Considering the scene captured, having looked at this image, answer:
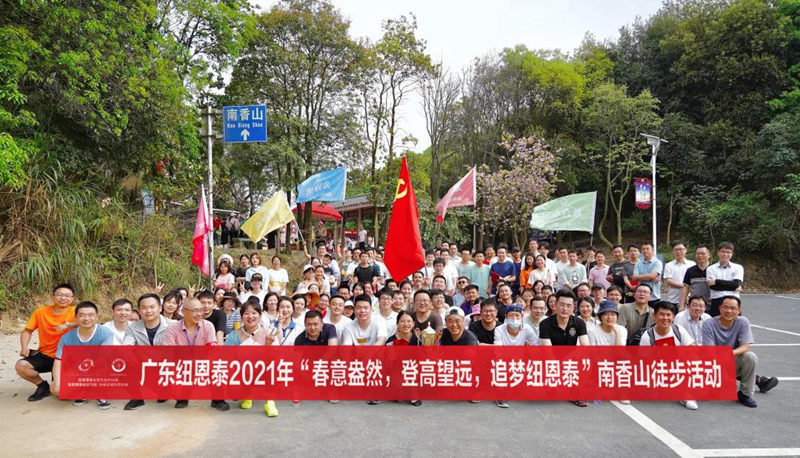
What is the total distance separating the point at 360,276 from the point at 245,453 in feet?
15.5

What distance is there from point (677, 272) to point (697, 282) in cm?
43

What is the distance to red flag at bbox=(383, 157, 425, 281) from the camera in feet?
18.3

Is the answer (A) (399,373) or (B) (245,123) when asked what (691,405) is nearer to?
(A) (399,373)

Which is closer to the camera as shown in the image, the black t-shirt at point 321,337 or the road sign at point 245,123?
the black t-shirt at point 321,337

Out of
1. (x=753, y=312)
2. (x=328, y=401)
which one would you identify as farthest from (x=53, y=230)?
(x=753, y=312)

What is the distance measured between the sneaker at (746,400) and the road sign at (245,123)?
8761 millimetres

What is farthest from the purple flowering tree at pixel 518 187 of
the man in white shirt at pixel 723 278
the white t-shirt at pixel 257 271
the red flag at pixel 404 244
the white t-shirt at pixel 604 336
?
the red flag at pixel 404 244

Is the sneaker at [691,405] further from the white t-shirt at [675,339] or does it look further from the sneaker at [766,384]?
the sneaker at [766,384]

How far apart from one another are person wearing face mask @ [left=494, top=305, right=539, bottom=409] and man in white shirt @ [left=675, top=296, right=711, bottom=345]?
1.79 metres

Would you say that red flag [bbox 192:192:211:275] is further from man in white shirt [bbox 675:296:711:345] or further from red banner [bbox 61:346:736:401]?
man in white shirt [bbox 675:296:711:345]

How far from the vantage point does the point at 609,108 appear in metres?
24.0

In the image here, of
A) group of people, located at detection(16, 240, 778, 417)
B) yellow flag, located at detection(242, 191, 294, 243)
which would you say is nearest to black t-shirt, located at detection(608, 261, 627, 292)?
group of people, located at detection(16, 240, 778, 417)

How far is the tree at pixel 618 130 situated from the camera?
23.5 m

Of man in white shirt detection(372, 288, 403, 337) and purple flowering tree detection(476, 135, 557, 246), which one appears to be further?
purple flowering tree detection(476, 135, 557, 246)
